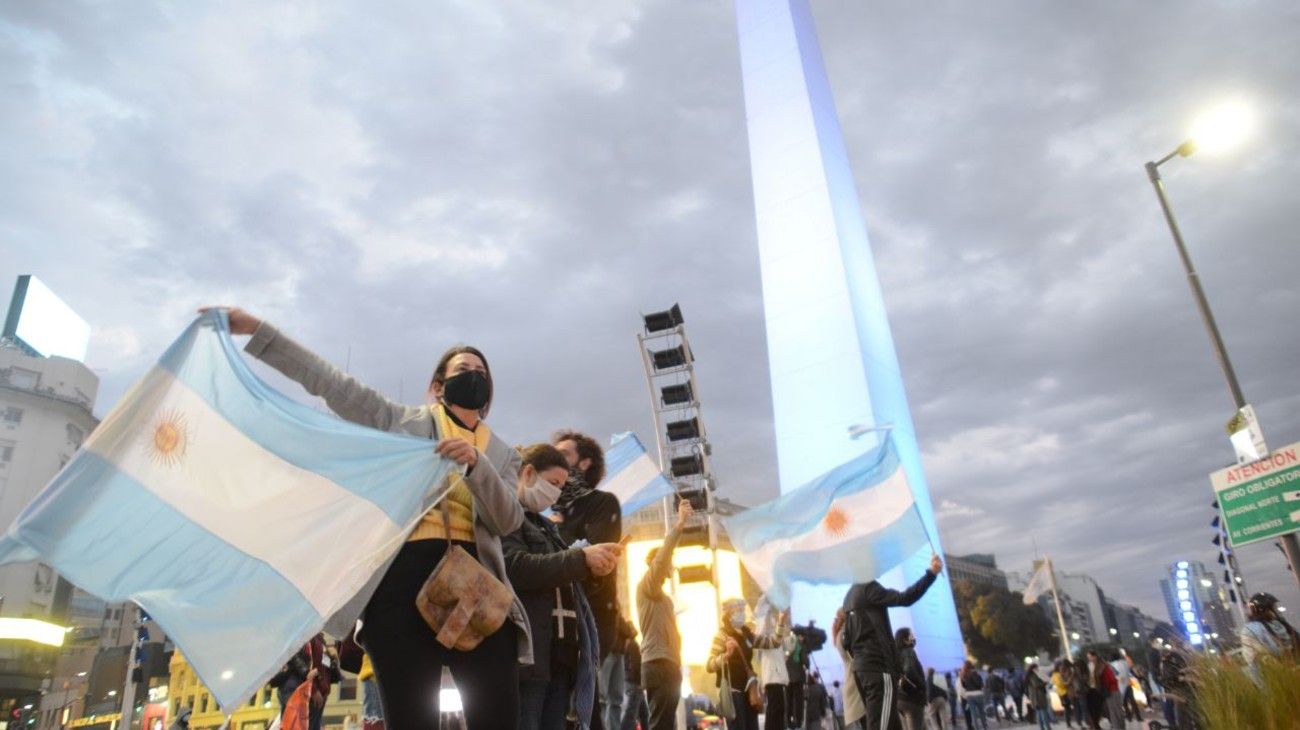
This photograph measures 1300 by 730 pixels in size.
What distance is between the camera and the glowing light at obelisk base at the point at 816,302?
2144cm

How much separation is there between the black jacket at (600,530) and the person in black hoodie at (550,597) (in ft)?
1.19

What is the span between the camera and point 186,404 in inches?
125

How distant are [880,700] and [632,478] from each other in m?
5.07

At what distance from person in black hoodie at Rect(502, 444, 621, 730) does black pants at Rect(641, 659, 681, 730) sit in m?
2.52

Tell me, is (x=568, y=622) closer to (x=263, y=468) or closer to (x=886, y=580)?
(x=263, y=468)

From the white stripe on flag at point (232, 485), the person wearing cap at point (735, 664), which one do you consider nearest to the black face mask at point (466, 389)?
the white stripe on flag at point (232, 485)

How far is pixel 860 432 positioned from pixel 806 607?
494 centimetres

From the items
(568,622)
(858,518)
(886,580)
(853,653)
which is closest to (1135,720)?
(886,580)

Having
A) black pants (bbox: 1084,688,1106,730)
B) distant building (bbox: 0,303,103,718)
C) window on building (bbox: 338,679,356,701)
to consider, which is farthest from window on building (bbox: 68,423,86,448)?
black pants (bbox: 1084,688,1106,730)

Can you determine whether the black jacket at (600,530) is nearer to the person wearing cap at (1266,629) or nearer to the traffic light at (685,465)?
the person wearing cap at (1266,629)

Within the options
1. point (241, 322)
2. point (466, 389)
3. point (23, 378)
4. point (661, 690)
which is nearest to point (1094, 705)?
point (661, 690)

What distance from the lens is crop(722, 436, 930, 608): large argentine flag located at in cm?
931

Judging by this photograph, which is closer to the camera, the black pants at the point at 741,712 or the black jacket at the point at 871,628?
the black jacket at the point at 871,628

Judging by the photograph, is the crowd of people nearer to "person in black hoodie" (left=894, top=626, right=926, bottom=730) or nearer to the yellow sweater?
the yellow sweater
